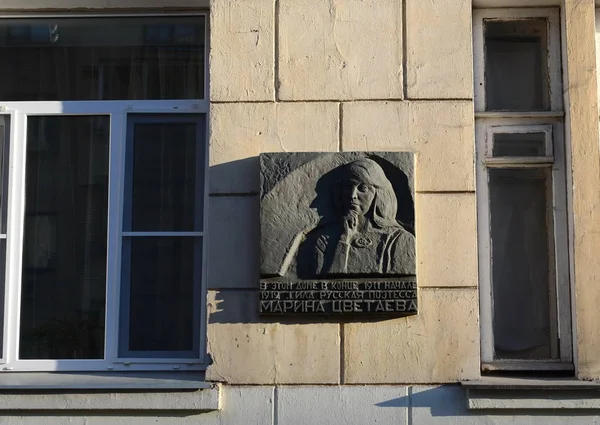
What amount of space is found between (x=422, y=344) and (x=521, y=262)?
0.83 meters

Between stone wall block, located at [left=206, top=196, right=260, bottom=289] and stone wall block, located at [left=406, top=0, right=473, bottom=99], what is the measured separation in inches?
46.8

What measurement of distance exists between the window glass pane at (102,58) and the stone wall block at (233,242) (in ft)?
2.98

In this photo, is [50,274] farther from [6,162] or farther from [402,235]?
[402,235]

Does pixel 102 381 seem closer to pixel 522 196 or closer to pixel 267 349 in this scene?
pixel 267 349

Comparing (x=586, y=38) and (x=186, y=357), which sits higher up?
(x=586, y=38)

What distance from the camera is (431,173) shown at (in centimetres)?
551

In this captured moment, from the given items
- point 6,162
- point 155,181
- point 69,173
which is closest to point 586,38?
point 155,181

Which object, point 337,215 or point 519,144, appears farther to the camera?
point 519,144

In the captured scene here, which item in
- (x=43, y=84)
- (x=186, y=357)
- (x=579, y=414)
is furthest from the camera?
(x=43, y=84)

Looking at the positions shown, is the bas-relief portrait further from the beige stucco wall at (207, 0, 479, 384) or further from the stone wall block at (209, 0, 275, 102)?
the stone wall block at (209, 0, 275, 102)

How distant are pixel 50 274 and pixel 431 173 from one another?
7.92 feet

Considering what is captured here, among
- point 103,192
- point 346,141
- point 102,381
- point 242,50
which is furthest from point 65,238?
point 346,141

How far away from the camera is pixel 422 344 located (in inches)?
212

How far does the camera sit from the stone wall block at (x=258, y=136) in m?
5.57
